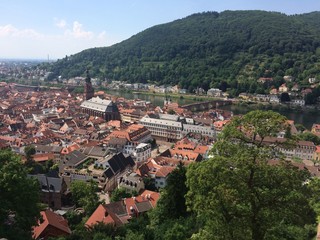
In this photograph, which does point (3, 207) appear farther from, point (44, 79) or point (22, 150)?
point (44, 79)

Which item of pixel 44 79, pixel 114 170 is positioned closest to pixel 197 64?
pixel 44 79

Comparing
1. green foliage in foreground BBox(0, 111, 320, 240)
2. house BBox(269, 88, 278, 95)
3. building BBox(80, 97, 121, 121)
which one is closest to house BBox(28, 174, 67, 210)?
green foliage in foreground BBox(0, 111, 320, 240)

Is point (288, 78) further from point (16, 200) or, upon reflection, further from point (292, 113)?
point (16, 200)

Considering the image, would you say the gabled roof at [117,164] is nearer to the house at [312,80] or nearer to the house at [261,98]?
the house at [261,98]

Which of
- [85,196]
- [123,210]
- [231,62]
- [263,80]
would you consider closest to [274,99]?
[263,80]

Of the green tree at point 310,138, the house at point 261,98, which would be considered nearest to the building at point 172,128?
the green tree at point 310,138

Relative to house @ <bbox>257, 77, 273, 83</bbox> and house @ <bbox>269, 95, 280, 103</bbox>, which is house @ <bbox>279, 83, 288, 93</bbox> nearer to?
house @ <bbox>257, 77, 273, 83</bbox>
